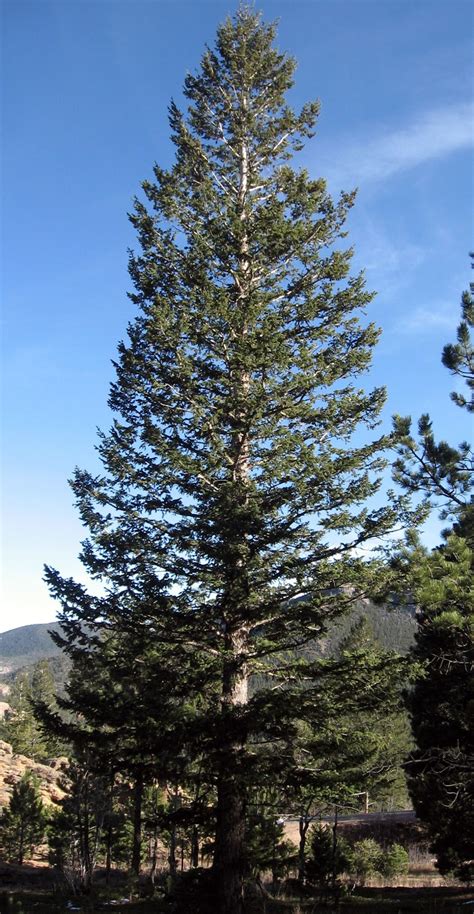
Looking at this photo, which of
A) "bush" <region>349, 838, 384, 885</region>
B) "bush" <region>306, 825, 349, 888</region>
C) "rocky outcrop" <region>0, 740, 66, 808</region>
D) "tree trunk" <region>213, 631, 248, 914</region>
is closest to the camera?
"tree trunk" <region>213, 631, 248, 914</region>

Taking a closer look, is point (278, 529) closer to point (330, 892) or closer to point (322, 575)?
point (322, 575)

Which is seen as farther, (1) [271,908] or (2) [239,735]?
(1) [271,908]

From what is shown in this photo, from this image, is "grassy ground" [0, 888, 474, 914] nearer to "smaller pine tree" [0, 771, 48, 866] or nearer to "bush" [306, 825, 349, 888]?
"bush" [306, 825, 349, 888]

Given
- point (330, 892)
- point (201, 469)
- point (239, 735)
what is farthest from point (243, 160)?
point (330, 892)

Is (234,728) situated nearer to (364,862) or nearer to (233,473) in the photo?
(233,473)

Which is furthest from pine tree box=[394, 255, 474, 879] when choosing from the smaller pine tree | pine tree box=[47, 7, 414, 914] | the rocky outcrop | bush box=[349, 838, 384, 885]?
the rocky outcrop

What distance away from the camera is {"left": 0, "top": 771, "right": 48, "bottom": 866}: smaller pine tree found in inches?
1320

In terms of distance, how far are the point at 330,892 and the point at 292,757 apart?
10785 millimetres

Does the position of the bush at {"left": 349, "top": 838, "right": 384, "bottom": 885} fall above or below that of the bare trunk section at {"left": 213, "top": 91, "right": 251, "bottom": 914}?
below

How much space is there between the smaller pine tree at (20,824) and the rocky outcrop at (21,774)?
27.8 ft

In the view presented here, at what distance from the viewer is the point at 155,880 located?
81.6ft

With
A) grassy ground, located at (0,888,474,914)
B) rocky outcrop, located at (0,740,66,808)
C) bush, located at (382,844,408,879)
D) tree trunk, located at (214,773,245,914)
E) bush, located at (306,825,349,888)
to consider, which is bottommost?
rocky outcrop, located at (0,740,66,808)

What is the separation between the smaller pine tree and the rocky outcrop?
8.47m

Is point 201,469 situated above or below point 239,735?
above
